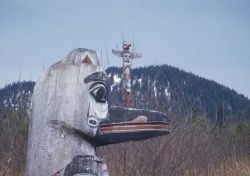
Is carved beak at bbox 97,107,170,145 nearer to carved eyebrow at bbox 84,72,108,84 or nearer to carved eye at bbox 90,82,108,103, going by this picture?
carved eye at bbox 90,82,108,103

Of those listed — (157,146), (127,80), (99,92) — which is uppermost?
(127,80)

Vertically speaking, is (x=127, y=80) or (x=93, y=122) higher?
(x=127, y=80)

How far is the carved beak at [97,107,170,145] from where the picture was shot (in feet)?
7.67

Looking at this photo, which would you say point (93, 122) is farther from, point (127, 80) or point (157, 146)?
A: point (127, 80)

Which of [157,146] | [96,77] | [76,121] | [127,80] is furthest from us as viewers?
[127,80]

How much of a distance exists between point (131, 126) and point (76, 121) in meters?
0.32

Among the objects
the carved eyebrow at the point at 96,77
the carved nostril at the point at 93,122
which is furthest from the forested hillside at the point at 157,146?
the carved nostril at the point at 93,122

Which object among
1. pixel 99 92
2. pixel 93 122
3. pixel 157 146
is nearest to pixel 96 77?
pixel 99 92

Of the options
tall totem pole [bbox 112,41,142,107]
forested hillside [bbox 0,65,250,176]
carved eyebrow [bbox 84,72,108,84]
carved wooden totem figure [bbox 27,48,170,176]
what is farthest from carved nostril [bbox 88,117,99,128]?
tall totem pole [bbox 112,41,142,107]

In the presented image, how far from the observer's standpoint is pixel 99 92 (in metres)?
2.35

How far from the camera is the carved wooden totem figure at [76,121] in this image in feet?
7.34

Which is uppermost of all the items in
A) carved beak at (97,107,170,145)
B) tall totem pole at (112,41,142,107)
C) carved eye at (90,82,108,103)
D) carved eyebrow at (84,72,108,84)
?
tall totem pole at (112,41,142,107)

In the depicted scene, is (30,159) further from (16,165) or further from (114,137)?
(16,165)

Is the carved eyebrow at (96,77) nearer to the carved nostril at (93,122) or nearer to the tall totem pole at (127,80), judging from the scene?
the carved nostril at (93,122)
